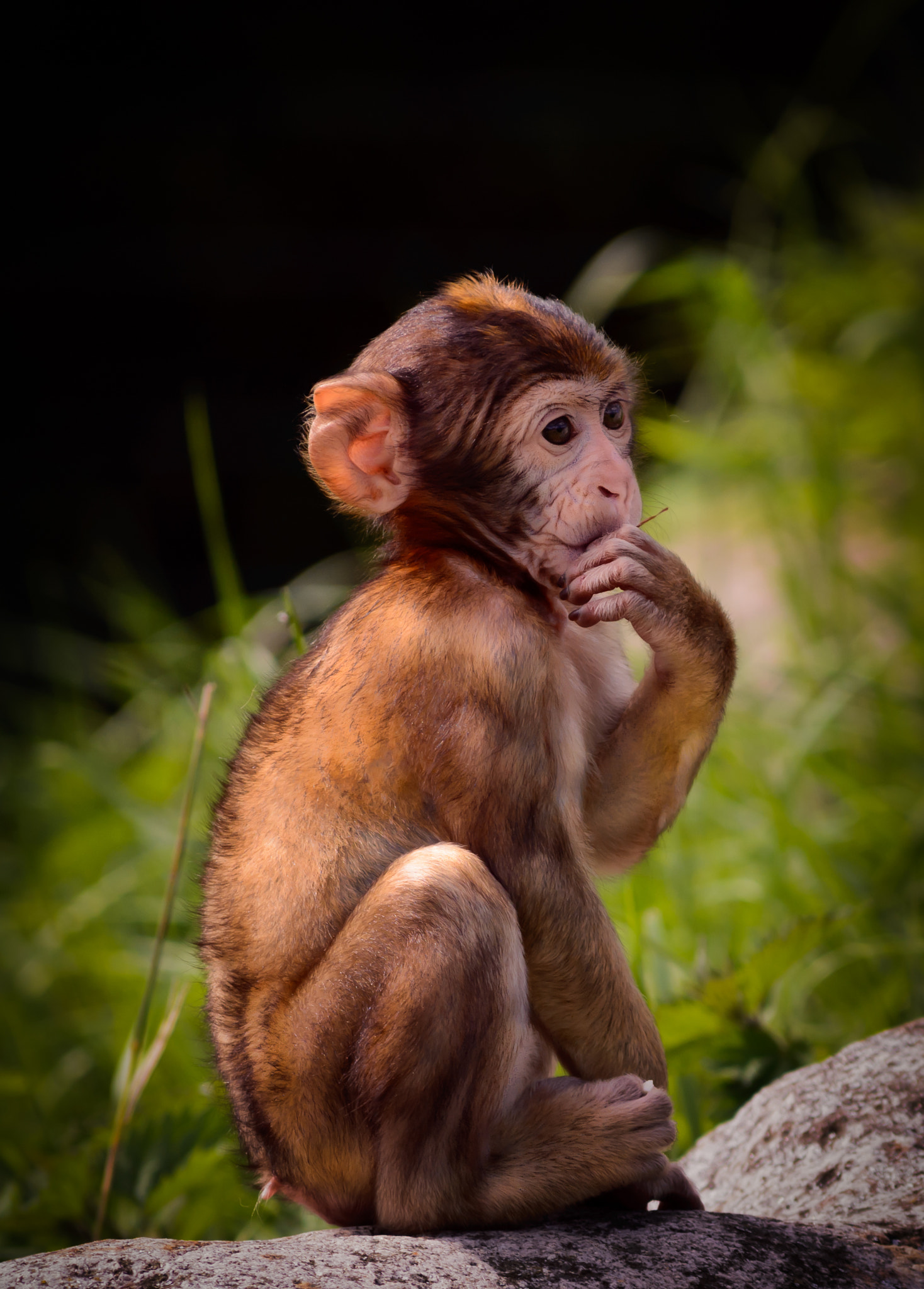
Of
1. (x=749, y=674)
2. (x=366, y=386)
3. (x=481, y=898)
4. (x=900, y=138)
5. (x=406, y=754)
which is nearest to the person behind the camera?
(x=481, y=898)

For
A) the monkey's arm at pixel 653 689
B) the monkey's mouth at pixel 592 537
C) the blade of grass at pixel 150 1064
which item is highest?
the monkey's mouth at pixel 592 537

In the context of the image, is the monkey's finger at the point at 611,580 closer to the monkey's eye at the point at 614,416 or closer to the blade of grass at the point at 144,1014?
the monkey's eye at the point at 614,416

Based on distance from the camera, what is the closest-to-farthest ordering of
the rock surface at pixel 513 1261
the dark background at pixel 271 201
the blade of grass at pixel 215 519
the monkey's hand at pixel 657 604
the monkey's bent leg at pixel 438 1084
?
the rock surface at pixel 513 1261
the monkey's bent leg at pixel 438 1084
the monkey's hand at pixel 657 604
the blade of grass at pixel 215 519
the dark background at pixel 271 201

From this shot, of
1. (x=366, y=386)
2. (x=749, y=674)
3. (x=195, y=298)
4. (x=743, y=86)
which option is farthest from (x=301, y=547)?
(x=366, y=386)

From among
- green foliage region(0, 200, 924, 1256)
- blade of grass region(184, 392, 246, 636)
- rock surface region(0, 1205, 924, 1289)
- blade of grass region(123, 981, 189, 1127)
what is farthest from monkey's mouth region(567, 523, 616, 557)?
blade of grass region(184, 392, 246, 636)

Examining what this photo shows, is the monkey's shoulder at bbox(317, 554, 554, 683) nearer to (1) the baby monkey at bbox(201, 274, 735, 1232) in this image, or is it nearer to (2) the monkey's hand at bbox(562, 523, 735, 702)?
(1) the baby monkey at bbox(201, 274, 735, 1232)

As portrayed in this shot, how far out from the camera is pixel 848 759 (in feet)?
17.0

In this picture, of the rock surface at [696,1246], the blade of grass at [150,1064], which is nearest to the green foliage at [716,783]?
the blade of grass at [150,1064]

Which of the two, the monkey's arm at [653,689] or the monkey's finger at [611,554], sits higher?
the monkey's finger at [611,554]

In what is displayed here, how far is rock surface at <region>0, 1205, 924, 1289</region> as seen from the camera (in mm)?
2000

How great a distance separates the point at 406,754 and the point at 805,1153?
1.22 m

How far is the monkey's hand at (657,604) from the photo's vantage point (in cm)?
240

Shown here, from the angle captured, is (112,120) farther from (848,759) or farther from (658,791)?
(658,791)

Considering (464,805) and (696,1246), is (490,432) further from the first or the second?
(696,1246)
